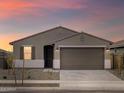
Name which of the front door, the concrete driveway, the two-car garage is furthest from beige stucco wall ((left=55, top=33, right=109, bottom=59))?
the concrete driveway

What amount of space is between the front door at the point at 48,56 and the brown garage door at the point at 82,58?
14.8 ft

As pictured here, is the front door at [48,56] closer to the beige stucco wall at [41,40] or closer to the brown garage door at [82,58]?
the beige stucco wall at [41,40]

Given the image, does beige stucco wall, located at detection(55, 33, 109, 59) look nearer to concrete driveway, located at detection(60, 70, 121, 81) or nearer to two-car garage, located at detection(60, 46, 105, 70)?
two-car garage, located at detection(60, 46, 105, 70)

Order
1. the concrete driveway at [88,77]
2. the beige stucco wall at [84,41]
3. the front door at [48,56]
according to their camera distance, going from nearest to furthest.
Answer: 1. the concrete driveway at [88,77]
2. the beige stucco wall at [84,41]
3. the front door at [48,56]

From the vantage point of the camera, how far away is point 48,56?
147ft

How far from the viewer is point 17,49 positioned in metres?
42.6

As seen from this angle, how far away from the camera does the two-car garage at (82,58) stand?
131 feet

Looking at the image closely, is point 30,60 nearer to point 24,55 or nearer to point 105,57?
point 24,55

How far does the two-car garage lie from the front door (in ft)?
14.8

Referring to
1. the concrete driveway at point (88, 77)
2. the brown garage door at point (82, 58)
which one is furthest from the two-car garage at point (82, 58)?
the concrete driveway at point (88, 77)

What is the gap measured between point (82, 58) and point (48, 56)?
6438mm

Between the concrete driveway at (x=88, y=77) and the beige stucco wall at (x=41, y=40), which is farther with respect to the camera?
the beige stucco wall at (x=41, y=40)

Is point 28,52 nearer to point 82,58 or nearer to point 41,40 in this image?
point 41,40

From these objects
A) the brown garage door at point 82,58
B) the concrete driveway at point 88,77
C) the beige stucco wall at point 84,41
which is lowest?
the concrete driveway at point 88,77
